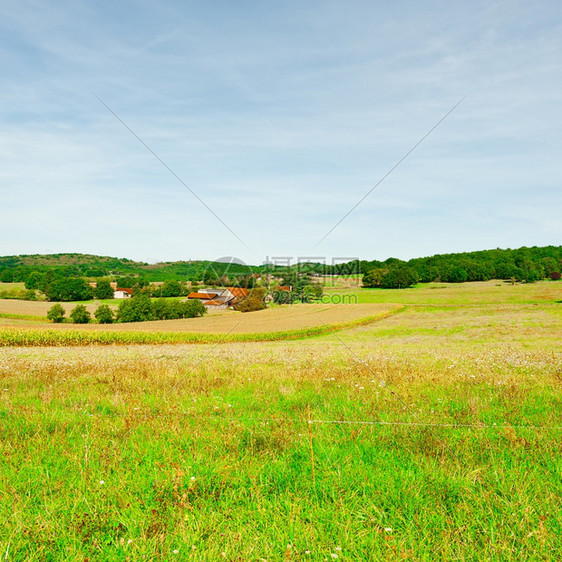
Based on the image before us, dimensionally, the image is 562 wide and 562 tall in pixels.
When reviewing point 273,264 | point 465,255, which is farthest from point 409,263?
point 273,264

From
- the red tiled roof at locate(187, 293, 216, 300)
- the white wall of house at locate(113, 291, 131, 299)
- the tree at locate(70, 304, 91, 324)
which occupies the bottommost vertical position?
the tree at locate(70, 304, 91, 324)

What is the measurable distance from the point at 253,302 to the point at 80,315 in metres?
30.0

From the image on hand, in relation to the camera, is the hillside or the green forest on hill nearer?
the green forest on hill

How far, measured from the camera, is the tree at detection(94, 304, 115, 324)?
6419cm

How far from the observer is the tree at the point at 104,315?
211 ft

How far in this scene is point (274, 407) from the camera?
5984 millimetres

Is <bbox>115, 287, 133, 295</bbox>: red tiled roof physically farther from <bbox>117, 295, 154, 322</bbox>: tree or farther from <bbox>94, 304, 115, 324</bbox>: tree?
<bbox>94, 304, 115, 324</bbox>: tree

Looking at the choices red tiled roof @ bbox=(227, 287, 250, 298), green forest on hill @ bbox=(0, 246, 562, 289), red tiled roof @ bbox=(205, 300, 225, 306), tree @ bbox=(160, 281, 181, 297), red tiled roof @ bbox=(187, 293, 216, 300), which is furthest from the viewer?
green forest on hill @ bbox=(0, 246, 562, 289)

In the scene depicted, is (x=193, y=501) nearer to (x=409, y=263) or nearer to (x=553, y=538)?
(x=553, y=538)

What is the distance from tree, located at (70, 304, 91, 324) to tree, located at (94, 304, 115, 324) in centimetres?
160

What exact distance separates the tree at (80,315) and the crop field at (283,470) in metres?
63.2

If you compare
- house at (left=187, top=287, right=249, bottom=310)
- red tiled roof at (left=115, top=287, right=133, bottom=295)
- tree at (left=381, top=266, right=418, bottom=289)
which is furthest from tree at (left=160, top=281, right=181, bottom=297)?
tree at (left=381, top=266, right=418, bottom=289)

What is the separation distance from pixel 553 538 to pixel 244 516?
2.39m

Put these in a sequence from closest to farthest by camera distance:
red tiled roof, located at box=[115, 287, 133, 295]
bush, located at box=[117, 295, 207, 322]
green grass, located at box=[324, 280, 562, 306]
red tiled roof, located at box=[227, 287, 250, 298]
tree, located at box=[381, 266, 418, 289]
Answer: bush, located at box=[117, 295, 207, 322]
red tiled roof, located at box=[227, 287, 250, 298]
green grass, located at box=[324, 280, 562, 306]
red tiled roof, located at box=[115, 287, 133, 295]
tree, located at box=[381, 266, 418, 289]
